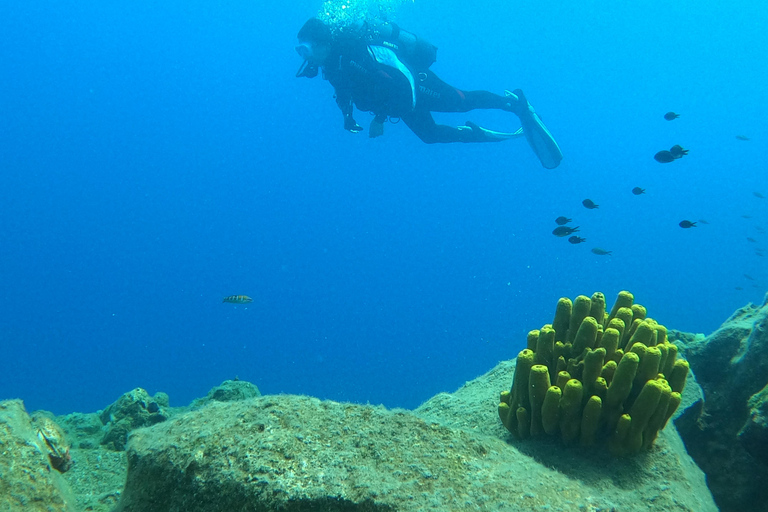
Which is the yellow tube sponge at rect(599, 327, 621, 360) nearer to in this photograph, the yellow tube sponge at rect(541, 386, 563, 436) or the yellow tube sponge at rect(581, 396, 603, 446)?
the yellow tube sponge at rect(581, 396, 603, 446)

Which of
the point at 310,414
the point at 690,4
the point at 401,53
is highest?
the point at 690,4

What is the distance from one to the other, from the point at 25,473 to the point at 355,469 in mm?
2473

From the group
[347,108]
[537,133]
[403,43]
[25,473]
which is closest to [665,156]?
[347,108]

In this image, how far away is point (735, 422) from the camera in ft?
11.7

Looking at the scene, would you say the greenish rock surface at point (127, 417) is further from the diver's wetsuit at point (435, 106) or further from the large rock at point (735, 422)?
the diver's wetsuit at point (435, 106)

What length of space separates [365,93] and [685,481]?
1020 cm

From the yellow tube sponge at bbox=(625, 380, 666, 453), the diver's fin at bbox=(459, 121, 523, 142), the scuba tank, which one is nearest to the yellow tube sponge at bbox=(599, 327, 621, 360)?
the yellow tube sponge at bbox=(625, 380, 666, 453)

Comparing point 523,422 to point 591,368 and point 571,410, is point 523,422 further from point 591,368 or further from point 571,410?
point 591,368

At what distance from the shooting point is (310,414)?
2365 mm

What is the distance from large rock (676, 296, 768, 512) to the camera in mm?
3166

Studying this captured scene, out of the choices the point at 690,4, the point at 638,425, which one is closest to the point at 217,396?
the point at 638,425

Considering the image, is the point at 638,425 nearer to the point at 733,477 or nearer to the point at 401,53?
the point at 733,477

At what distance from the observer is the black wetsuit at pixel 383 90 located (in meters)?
10.4

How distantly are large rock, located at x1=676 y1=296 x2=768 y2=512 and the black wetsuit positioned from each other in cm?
884
